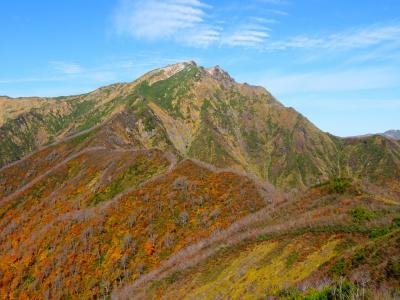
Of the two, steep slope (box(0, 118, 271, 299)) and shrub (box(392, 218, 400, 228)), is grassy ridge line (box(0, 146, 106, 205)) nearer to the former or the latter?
steep slope (box(0, 118, 271, 299))

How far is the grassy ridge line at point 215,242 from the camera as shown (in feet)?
256

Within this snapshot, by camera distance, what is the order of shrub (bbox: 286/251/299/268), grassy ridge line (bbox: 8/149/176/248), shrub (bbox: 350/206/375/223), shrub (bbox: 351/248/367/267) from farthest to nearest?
grassy ridge line (bbox: 8/149/176/248)
shrub (bbox: 350/206/375/223)
shrub (bbox: 286/251/299/268)
shrub (bbox: 351/248/367/267)

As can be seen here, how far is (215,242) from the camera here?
90.0m

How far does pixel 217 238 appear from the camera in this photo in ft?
305

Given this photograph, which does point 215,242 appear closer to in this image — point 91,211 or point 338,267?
point 338,267

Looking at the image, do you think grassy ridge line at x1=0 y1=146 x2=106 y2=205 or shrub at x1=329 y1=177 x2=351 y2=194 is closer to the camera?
shrub at x1=329 y1=177 x2=351 y2=194

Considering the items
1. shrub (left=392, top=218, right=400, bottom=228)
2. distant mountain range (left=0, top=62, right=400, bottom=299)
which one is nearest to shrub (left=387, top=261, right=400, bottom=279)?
distant mountain range (left=0, top=62, right=400, bottom=299)

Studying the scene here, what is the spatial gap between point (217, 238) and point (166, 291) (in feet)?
67.6

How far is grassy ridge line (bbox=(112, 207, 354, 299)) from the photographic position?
78000 mm

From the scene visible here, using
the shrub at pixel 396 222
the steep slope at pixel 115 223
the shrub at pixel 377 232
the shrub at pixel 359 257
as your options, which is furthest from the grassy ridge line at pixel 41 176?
the shrub at pixel 359 257

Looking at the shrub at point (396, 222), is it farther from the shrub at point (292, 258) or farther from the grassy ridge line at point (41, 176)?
the grassy ridge line at point (41, 176)

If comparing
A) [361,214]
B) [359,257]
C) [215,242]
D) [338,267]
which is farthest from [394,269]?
[215,242]

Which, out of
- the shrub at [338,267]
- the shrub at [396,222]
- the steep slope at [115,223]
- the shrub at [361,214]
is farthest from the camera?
the steep slope at [115,223]

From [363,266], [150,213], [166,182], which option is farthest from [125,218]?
[363,266]
